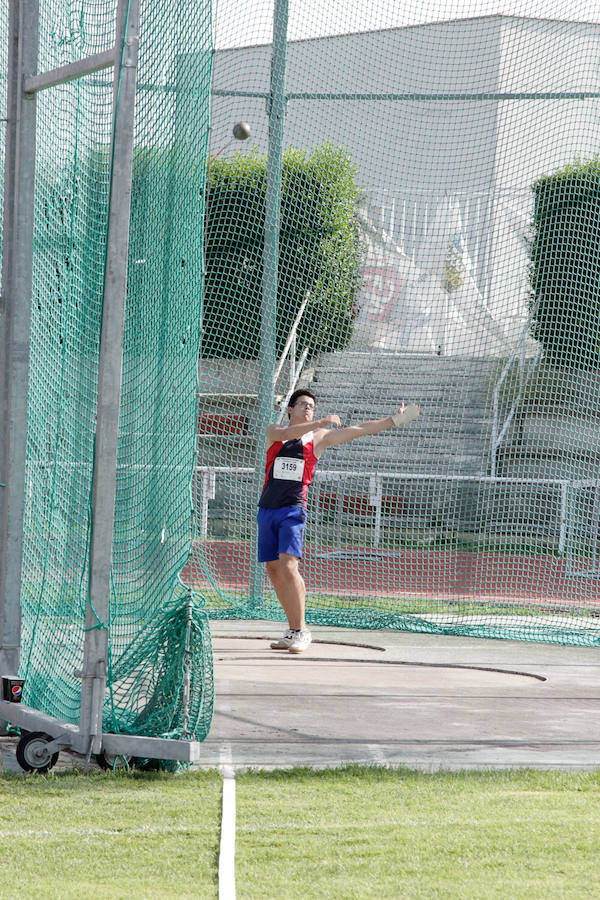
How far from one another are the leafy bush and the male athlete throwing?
4078 millimetres

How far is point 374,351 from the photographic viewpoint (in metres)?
15.7

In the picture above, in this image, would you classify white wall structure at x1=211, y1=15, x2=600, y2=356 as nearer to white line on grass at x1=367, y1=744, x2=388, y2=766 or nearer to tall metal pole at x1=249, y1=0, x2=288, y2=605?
tall metal pole at x1=249, y1=0, x2=288, y2=605

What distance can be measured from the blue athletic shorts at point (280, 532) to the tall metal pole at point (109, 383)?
11.8ft

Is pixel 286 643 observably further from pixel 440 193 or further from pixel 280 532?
pixel 440 193

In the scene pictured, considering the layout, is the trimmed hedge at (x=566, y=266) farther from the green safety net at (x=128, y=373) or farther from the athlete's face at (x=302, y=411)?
the green safety net at (x=128, y=373)

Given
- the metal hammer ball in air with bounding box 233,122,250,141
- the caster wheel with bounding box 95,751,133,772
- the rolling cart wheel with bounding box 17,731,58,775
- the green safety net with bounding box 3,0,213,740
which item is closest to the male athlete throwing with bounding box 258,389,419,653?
Result: the green safety net with bounding box 3,0,213,740

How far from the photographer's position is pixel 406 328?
16016 mm

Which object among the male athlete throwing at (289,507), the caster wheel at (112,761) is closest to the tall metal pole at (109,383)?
the caster wheel at (112,761)

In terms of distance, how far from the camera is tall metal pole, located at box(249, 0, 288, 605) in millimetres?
11688

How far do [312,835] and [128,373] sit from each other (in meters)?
2.61

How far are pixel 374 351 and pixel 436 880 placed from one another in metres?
12.2

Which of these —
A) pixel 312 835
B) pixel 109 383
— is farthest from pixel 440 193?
pixel 312 835

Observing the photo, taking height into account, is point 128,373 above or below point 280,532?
above

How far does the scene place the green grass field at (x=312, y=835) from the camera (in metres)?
3.74
